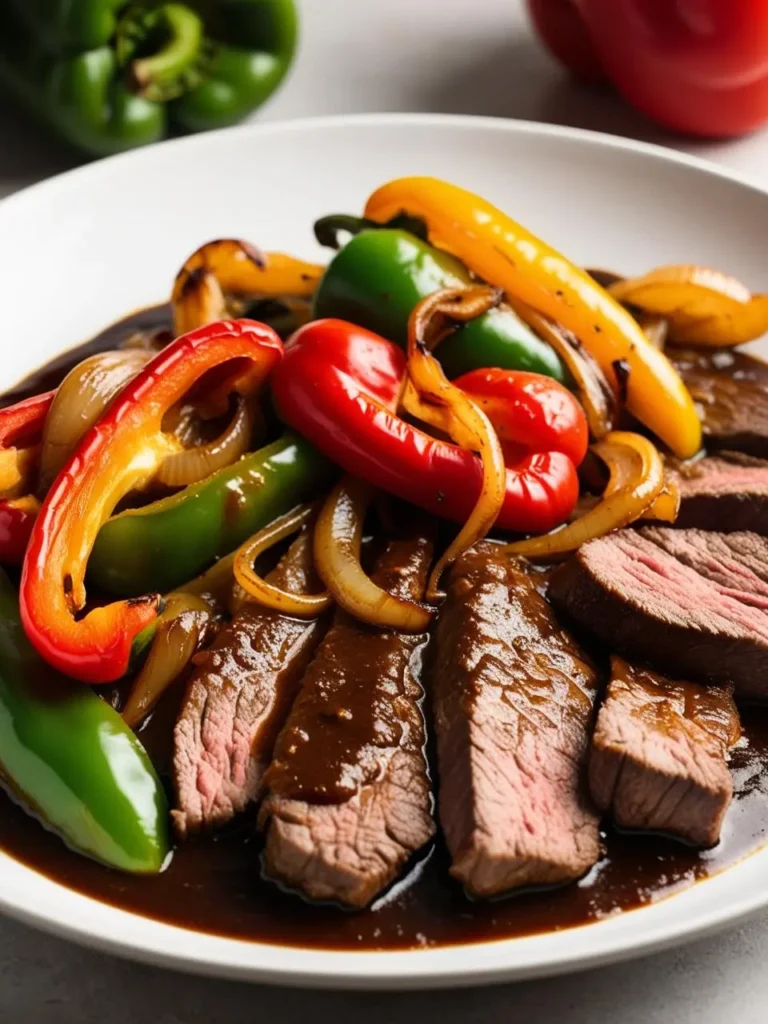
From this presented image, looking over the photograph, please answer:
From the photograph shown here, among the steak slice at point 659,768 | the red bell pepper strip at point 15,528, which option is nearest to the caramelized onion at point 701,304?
the steak slice at point 659,768

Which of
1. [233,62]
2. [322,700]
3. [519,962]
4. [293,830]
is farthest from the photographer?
[233,62]

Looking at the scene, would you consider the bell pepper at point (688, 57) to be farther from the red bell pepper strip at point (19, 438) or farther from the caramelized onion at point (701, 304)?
the red bell pepper strip at point (19, 438)

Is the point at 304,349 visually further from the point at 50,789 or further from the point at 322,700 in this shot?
the point at 50,789

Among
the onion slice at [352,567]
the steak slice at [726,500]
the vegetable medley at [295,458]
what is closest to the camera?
the vegetable medley at [295,458]

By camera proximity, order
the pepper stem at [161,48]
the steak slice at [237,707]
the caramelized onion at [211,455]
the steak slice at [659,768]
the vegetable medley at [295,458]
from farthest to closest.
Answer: the pepper stem at [161,48] < the caramelized onion at [211,455] < the vegetable medley at [295,458] < the steak slice at [237,707] < the steak slice at [659,768]

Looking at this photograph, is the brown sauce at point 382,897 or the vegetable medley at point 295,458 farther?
the vegetable medley at point 295,458

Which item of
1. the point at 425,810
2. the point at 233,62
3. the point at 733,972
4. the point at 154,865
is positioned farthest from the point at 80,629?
the point at 233,62

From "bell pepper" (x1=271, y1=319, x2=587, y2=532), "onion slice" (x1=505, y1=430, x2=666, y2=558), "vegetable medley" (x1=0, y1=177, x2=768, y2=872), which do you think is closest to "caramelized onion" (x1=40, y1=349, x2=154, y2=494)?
"vegetable medley" (x1=0, y1=177, x2=768, y2=872)
